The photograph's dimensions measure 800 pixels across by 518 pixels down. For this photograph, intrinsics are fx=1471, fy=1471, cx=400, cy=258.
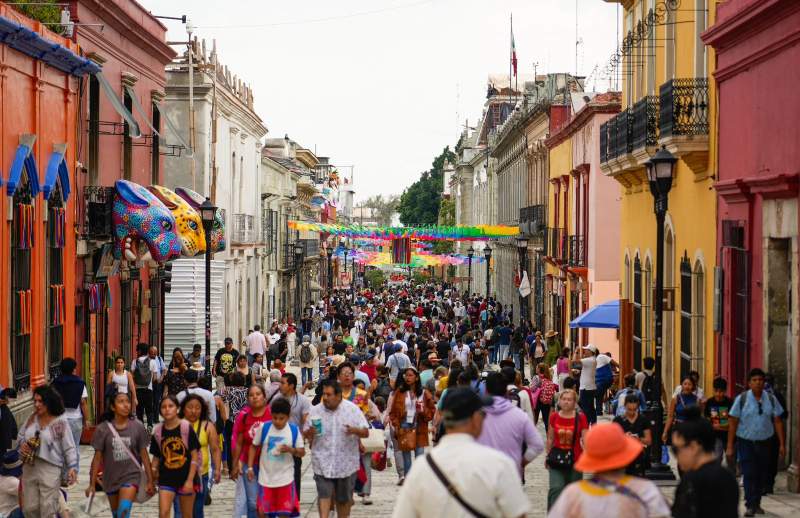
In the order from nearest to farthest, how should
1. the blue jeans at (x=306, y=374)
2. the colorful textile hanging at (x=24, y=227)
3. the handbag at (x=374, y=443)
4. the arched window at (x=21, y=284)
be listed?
the handbag at (x=374, y=443), the arched window at (x=21, y=284), the colorful textile hanging at (x=24, y=227), the blue jeans at (x=306, y=374)

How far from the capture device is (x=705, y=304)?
A: 21328 millimetres

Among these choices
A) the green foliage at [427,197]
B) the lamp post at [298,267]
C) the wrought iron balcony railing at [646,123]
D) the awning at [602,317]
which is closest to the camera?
the wrought iron balcony railing at [646,123]

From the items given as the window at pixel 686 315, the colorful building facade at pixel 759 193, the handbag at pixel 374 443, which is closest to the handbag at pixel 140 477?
the handbag at pixel 374 443

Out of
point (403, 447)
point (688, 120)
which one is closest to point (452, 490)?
point (403, 447)

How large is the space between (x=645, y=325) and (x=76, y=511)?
548 inches

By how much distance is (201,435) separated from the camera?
1245 centimetres

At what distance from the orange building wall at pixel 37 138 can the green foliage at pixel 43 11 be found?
0.96 m

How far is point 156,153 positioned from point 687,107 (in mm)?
13204

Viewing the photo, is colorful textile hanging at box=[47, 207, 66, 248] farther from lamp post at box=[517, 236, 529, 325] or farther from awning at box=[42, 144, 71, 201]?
lamp post at box=[517, 236, 529, 325]

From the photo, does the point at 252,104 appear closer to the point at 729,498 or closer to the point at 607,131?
the point at 607,131

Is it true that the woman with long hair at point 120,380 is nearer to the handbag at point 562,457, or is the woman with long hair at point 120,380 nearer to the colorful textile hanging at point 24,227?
the colorful textile hanging at point 24,227

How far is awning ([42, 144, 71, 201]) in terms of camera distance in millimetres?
20433

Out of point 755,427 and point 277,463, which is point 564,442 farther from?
point 755,427

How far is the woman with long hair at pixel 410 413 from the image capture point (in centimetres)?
1584
